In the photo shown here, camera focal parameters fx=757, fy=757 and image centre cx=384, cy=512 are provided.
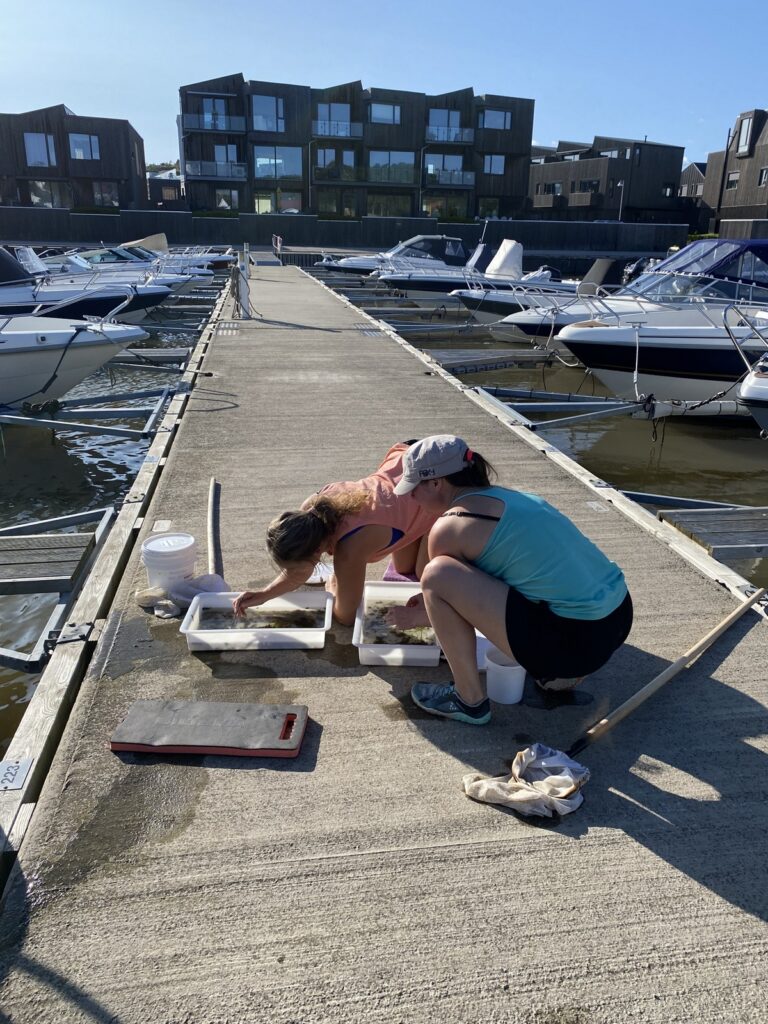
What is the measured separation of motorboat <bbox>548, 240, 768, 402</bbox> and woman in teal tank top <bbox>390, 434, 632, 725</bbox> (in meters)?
9.17

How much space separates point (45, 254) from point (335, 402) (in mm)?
15214

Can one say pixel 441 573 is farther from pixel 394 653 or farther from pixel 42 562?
pixel 42 562

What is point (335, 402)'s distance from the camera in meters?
8.51

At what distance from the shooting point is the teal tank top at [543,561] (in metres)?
2.74

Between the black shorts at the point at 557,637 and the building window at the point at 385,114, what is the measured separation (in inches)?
1921

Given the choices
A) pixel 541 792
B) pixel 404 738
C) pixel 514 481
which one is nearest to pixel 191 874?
pixel 404 738

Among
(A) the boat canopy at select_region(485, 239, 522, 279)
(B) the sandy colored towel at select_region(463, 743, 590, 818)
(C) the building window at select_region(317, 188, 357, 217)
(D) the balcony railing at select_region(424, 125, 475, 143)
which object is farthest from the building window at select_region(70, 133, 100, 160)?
(B) the sandy colored towel at select_region(463, 743, 590, 818)

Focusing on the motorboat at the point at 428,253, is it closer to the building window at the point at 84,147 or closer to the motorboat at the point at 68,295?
the motorboat at the point at 68,295

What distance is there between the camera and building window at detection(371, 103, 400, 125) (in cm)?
4544

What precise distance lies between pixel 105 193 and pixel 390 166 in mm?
17435

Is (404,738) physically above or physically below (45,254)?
below

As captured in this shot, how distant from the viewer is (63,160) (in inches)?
1746

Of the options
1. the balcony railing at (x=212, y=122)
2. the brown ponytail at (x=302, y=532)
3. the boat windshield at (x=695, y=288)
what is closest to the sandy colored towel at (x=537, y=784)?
the brown ponytail at (x=302, y=532)

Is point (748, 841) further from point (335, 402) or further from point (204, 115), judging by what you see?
point (204, 115)
